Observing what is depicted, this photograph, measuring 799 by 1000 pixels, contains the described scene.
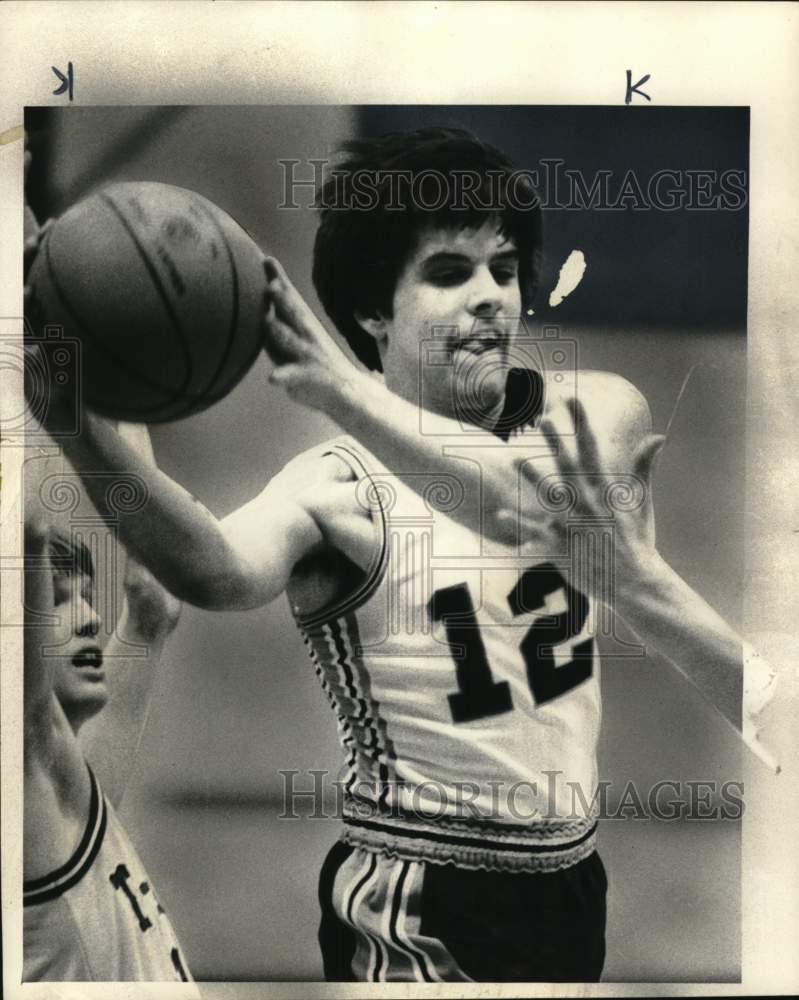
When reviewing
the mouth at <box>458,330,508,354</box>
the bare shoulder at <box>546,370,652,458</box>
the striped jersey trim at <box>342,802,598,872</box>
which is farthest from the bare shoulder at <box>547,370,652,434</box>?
the striped jersey trim at <box>342,802,598,872</box>

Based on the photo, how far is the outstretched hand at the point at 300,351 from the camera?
2402 mm

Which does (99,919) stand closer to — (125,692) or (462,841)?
(125,692)

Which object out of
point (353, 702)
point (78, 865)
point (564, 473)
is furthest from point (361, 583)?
point (78, 865)

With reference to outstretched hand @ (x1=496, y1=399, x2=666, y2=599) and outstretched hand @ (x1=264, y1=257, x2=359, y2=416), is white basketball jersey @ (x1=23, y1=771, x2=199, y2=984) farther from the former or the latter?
outstretched hand @ (x1=496, y1=399, x2=666, y2=599)

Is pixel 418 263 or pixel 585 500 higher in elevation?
pixel 418 263

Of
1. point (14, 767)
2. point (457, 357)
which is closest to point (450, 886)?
point (14, 767)

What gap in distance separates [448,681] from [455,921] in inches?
20.2

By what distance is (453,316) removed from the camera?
2.44m

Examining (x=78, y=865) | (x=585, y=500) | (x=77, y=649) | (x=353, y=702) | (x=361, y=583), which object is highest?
(x=585, y=500)

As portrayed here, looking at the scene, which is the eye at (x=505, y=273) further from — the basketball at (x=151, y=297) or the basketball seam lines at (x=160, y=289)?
the basketball seam lines at (x=160, y=289)

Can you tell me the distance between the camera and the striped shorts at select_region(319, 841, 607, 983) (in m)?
2.43

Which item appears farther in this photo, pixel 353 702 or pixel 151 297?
pixel 353 702

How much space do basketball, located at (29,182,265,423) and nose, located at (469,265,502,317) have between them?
1.47 feet

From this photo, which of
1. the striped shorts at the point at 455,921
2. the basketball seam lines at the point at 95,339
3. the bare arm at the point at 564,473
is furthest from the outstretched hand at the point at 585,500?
the basketball seam lines at the point at 95,339
